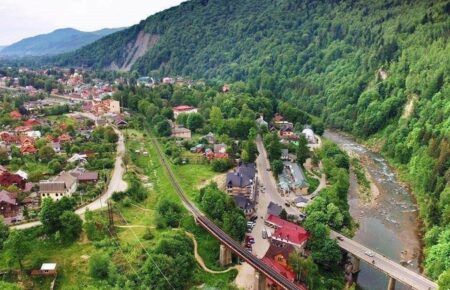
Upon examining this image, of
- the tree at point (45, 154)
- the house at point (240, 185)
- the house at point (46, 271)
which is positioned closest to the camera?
the house at point (46, 271)

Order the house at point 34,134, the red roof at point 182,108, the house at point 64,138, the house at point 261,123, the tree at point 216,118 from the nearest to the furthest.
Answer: the house at point 64,138, the house at point 34,134, the tree at point 216,118, the house at point 261,123, the red roof at point 182,108

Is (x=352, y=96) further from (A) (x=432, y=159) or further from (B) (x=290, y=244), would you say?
(B) (x=290, y=244)

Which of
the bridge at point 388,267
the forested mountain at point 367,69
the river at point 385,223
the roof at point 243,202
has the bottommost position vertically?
the river at point 385,223

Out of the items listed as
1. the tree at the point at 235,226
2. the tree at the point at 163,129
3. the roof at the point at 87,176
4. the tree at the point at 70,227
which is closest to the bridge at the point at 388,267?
the tree at the point at 235,226

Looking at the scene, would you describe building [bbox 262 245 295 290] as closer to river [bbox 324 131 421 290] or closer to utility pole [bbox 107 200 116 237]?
river [bbox 324 131 421 290]

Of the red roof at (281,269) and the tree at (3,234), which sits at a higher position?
the tree at (3,234)

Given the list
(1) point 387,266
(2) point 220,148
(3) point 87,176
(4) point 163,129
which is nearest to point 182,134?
(4) point 163,129

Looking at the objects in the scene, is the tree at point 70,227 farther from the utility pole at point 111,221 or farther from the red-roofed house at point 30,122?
the red-roofed house at point 30,122
